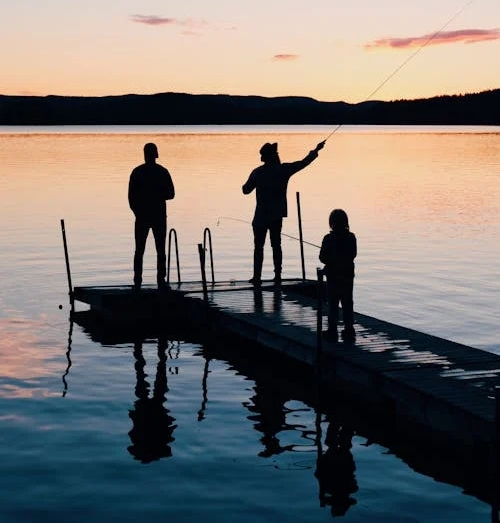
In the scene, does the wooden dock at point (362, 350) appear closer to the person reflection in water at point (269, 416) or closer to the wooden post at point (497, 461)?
the wooden post at point (497, 461)

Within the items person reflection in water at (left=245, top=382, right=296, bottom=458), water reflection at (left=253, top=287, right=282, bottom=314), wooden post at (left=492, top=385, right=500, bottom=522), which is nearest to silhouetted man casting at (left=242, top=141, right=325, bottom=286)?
water reflection at (left=253, top=287, right=282, bottom=314)

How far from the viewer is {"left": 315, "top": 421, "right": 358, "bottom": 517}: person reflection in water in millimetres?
11125

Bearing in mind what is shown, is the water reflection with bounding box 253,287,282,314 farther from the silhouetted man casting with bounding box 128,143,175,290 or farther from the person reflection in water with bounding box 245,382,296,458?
the person reflection in water with bounding box 245,382,296,458

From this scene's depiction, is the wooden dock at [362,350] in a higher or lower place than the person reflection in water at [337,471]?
higher

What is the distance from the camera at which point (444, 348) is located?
14750 millimetres

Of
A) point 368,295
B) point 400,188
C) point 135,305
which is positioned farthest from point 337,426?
point 400,188

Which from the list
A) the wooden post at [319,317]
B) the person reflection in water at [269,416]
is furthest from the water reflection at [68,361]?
the wooden post at [319,317]

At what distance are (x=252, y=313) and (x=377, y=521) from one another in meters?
7.84

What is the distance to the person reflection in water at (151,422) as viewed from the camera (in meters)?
12.8

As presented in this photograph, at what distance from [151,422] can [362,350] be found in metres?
2.90

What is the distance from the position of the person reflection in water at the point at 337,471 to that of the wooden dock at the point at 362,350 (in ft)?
2.06

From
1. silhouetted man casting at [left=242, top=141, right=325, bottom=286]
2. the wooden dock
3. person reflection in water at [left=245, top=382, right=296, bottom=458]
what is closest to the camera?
the wooden dock

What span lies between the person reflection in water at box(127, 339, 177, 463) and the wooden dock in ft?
5.82

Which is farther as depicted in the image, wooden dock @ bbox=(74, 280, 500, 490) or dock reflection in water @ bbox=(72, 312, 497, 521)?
wooden dock @ bbox=(74, 280, 500, 490)
